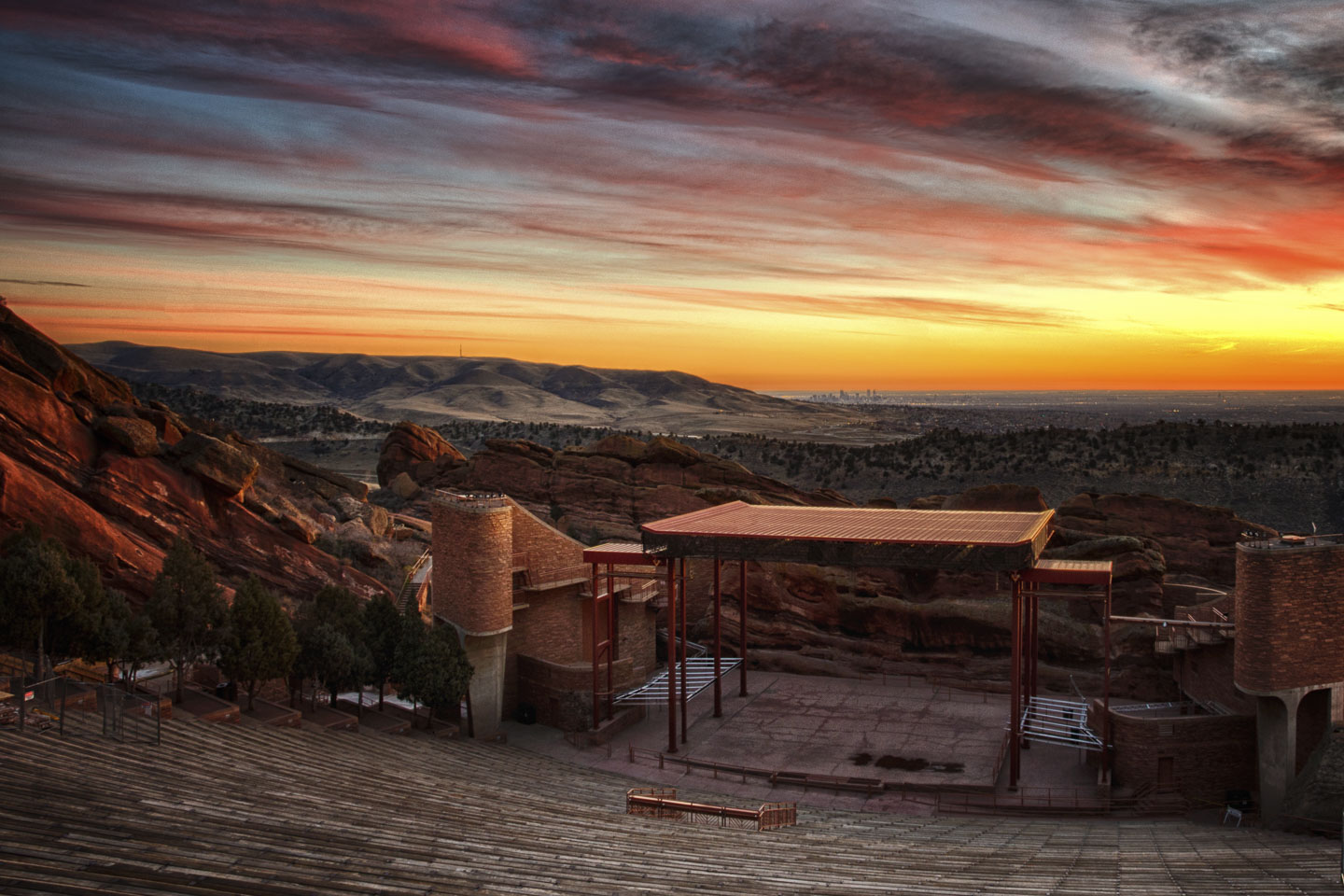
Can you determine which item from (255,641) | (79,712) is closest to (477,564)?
(255,641)

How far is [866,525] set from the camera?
95.6 ft

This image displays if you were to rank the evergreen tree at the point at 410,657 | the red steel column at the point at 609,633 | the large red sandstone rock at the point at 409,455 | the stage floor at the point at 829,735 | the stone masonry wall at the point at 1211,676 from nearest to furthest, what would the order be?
the stage floor at the point at 829,735
the stone masonry wall at the point at 1211,676
the evergreen tree at the point at 410,657
the red steel column at the point at 609,633
the large red sandstone rock at the point at 409,455

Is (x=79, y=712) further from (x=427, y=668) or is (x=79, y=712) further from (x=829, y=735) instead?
(x=829, y=735)

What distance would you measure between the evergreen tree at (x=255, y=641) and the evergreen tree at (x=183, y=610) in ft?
1.23

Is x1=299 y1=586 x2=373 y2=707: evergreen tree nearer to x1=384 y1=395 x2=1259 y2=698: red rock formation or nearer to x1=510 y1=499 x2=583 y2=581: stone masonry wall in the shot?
x1=510 y1=499 x2=583 y2=581: stone masonry wall

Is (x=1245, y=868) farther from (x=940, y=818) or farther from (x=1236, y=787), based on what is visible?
(x=1236, y=787)

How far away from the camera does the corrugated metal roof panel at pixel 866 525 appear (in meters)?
26.6

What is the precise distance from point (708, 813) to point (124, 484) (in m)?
21.7

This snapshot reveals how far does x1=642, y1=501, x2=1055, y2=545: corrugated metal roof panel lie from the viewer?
2661cm

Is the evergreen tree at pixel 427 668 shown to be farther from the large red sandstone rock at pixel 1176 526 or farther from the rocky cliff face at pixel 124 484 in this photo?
the large red sandstone rock at pixel 1176 526

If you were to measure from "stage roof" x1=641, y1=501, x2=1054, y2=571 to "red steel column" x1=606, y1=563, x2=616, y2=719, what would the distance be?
3.44m

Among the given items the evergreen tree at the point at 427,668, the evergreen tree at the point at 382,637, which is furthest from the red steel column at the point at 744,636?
the evergreen tree at the point at 382,637

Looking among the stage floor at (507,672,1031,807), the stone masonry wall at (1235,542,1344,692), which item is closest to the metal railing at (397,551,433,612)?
the stage floor at (507,672,1031,807)

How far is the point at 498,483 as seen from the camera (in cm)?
5431
